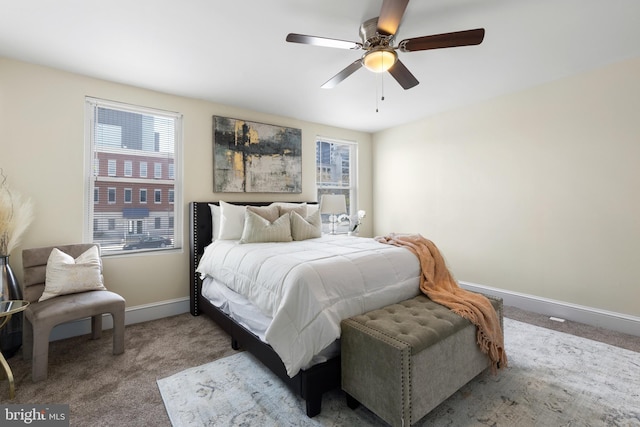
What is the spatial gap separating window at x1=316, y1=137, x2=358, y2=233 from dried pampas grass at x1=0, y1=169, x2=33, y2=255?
3.37 m

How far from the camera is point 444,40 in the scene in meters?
1.88

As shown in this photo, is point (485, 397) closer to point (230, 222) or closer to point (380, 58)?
point (380, 58)

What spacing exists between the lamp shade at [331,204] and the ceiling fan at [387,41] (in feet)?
6.90

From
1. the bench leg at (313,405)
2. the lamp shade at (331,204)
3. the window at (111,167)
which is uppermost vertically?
the window at (111,167)

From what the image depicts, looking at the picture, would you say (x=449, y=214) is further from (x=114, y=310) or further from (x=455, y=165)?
(x=114, y=310)

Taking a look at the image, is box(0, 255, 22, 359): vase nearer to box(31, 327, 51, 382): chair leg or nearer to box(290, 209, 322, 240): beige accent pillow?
box(31, 327, 51, 382): chair leg

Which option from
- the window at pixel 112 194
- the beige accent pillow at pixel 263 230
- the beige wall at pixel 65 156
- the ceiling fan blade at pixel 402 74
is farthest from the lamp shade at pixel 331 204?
the window at pixel 112 194

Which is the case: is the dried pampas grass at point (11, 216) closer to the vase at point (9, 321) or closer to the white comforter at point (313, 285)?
the vase at point (9, 321)

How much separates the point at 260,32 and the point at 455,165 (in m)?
3.03

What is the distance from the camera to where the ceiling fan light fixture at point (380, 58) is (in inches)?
82.4

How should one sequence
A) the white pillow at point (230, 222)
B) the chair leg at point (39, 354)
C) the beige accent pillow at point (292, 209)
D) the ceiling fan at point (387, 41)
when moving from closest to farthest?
the ceiling fan at point (387, 41) → the chair leg at point (39, 354) → the white pillow at point (230, 222) → the beige accent pillow at point (292, 209)

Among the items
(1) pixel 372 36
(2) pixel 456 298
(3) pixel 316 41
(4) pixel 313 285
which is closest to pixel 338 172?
(1) pixel 372 36

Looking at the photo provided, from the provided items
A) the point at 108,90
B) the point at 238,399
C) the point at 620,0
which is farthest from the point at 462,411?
the point at 108,90

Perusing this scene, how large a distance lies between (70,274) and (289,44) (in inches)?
103
